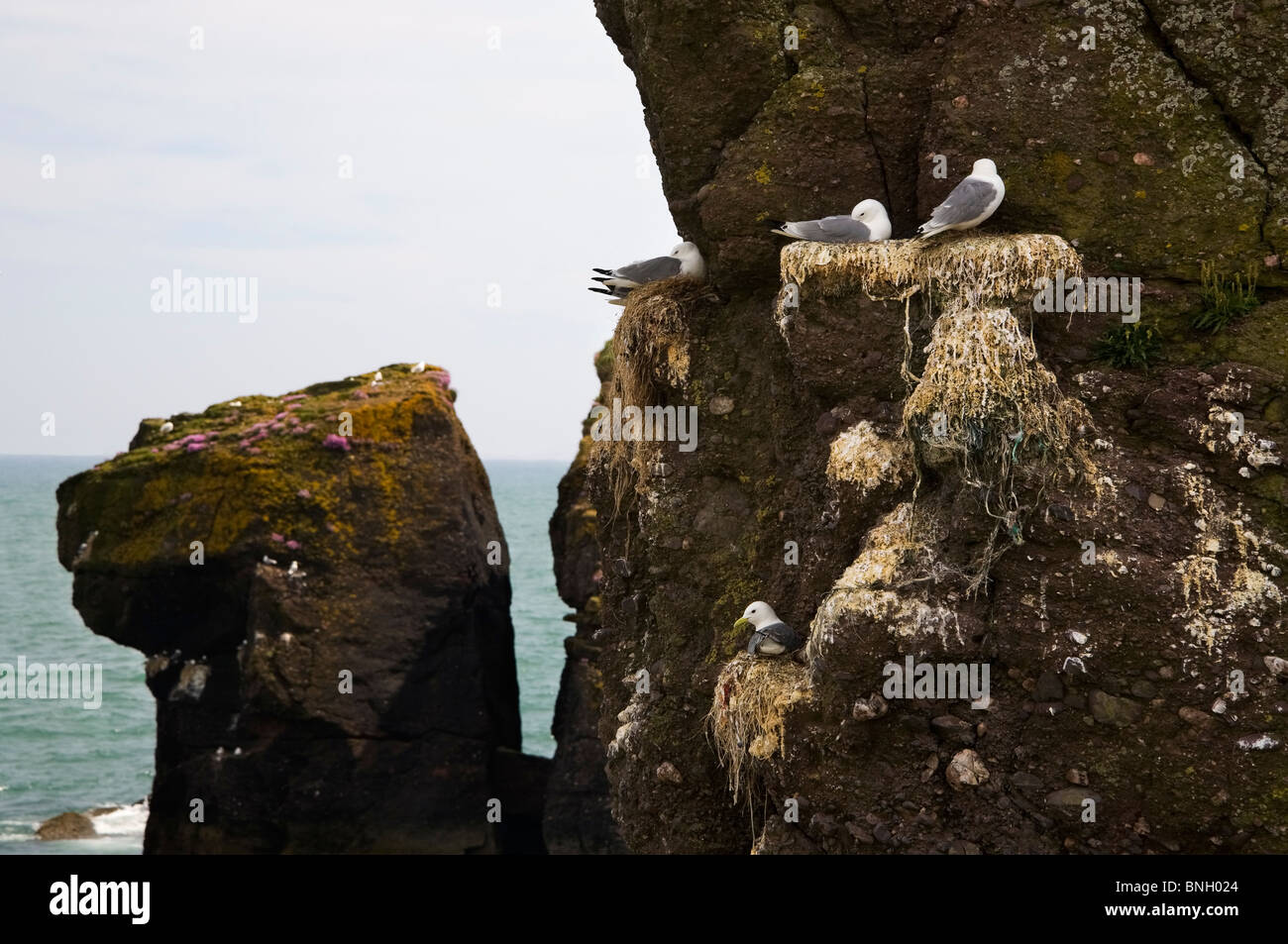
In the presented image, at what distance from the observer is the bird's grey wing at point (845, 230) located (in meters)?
10.4

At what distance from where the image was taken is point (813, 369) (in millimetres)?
10609

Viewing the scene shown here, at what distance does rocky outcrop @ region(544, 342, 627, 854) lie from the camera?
75.8 ft

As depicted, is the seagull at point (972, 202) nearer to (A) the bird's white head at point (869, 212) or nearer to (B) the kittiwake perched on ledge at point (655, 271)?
(A) the bird's white head at point (869, 212)

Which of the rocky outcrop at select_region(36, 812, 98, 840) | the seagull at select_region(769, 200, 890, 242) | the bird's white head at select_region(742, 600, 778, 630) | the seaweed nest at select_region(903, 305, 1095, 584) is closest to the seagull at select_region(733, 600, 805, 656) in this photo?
the bird's white head at select_region(742, 600, 778, 630)

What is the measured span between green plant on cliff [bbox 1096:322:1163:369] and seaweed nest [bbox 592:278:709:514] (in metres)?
3.69

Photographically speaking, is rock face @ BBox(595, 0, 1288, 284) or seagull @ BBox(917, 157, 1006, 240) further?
rock face @ BBox(595, 0, 1288, 284)

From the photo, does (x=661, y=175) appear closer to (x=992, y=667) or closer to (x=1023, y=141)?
(x=1023, y=141)

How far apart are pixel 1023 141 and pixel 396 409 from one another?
1462cm

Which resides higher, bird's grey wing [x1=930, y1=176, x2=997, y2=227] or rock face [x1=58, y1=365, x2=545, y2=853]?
bird's grey wing [x1=930, y1=176, x2=997, y2=227]

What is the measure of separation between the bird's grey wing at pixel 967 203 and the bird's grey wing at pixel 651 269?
3.11m

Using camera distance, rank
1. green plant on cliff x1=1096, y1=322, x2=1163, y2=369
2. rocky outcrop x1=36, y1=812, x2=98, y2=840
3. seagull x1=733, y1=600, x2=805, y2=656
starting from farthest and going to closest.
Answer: rocky outcrop x1=36, y1=812, x2=98, y2=840
seagull x1=733, y1=600, x2=805, y2=656
green plant on cliff x1=1096, y1=322, x2=1163, y2=369

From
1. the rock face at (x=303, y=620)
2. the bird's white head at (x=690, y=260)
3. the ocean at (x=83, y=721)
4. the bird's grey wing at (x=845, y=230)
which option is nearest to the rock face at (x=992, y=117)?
the bird's white head at (x=690, y=260)

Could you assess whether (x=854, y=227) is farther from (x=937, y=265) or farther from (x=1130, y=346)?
(x=1130, y=346)

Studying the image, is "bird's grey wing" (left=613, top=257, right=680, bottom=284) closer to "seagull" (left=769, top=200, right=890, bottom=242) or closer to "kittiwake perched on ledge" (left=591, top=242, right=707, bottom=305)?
"kittiwake perched on ledge" (left=591, top=242, right=707, bottom=305)
